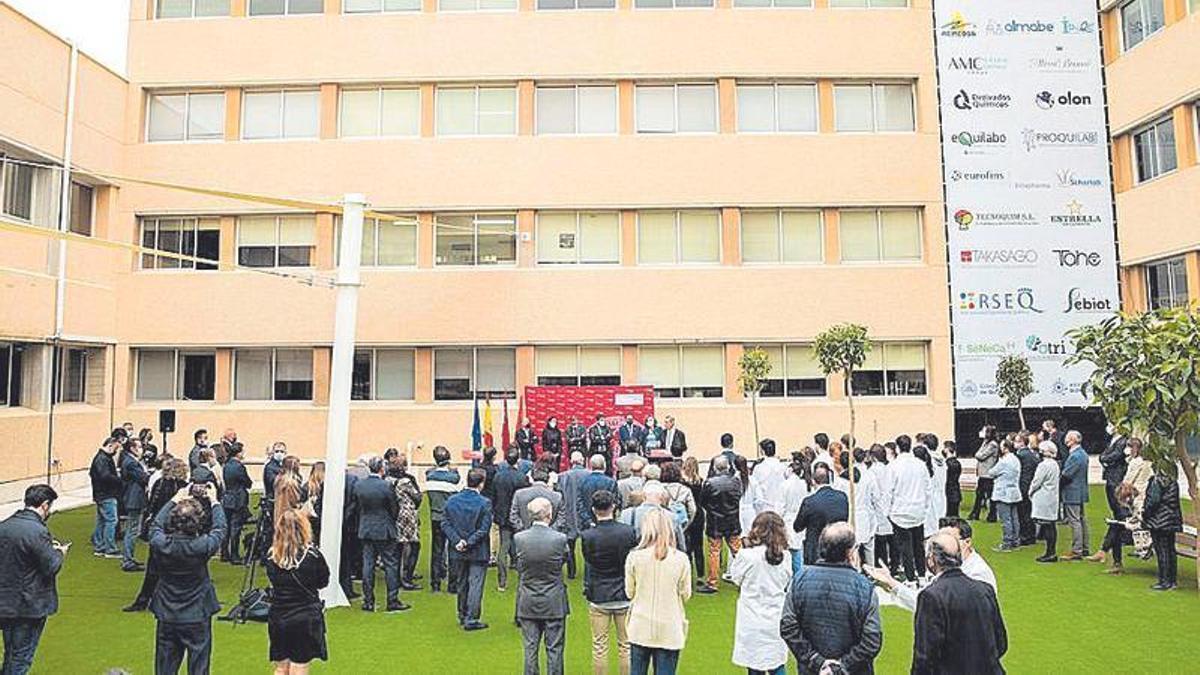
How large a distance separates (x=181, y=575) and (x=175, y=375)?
1836 centimetres

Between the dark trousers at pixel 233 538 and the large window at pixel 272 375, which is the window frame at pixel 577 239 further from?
the dark trousers at pixel 233 538

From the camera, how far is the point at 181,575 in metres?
6.09

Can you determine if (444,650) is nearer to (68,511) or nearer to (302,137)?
(68,511)

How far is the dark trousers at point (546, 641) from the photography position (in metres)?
6.83

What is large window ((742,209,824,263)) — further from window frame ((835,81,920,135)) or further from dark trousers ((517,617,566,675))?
dark trousers ((517,617,566,675))

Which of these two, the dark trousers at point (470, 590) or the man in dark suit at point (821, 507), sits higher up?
the man in dark suit at point (821, 507)

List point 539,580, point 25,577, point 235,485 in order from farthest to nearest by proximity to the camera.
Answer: point 235,485 → point 539,580 → point 25,577

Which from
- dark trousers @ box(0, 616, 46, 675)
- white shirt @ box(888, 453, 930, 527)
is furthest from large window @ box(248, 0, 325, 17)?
dark trousers @ box(0, 616, 46, 675)

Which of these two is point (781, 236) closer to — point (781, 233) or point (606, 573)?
point (781, 233)

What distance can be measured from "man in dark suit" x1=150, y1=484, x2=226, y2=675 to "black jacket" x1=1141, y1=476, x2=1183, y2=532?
10.2 m

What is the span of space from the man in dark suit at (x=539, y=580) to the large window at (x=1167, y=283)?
64.6ft

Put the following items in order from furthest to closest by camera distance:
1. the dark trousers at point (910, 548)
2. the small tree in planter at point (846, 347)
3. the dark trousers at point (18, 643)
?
1. the small tree in planter at point (846, 347)
2. the dark trousers at point (910, 548)
3. the dark trousers at point (18, 643)

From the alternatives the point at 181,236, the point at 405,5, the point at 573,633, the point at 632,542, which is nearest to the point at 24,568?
the point at 632,542

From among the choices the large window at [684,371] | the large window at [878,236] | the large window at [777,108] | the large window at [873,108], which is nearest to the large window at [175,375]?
the large window at [684,371]
